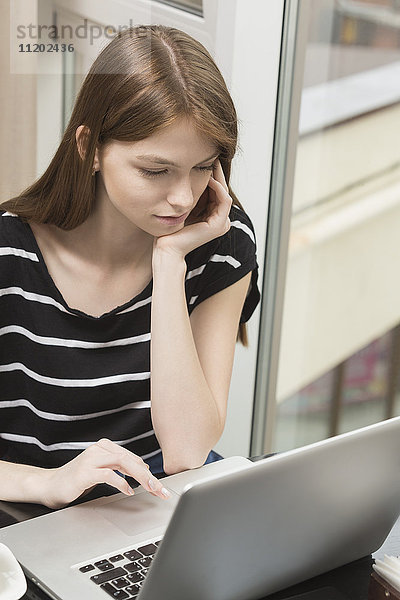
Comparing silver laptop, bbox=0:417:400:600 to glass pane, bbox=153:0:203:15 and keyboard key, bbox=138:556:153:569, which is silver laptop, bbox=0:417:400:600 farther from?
glass pane, bbox=153:0:203:15

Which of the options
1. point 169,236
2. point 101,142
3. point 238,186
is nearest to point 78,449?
point 169,236

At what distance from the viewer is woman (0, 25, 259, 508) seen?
1198mm

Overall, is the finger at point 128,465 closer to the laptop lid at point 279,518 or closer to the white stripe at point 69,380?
the laptop lid at point 279,518

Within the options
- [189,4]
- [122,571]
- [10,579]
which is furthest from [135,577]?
[189,4]

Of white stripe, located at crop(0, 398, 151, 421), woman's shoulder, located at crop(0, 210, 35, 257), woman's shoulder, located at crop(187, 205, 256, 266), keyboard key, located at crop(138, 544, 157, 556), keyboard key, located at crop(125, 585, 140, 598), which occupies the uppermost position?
woman's shoulder, located at crop(0, 210, 35, 257)

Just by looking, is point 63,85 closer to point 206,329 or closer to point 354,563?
point 206,329

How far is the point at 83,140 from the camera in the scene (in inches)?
49.4

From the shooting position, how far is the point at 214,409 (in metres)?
1.30

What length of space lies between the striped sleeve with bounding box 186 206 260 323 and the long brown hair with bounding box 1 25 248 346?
6.8 inches

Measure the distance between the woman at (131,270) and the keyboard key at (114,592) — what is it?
331 mm

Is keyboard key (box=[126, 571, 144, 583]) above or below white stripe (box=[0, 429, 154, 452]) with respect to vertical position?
above

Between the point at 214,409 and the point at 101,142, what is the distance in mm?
445

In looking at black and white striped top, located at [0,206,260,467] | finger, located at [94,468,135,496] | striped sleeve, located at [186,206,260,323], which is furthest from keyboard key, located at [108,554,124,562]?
striped sleeve, located at [186,206,260,323]

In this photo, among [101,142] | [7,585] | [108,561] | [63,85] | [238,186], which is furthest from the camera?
[238,186]
